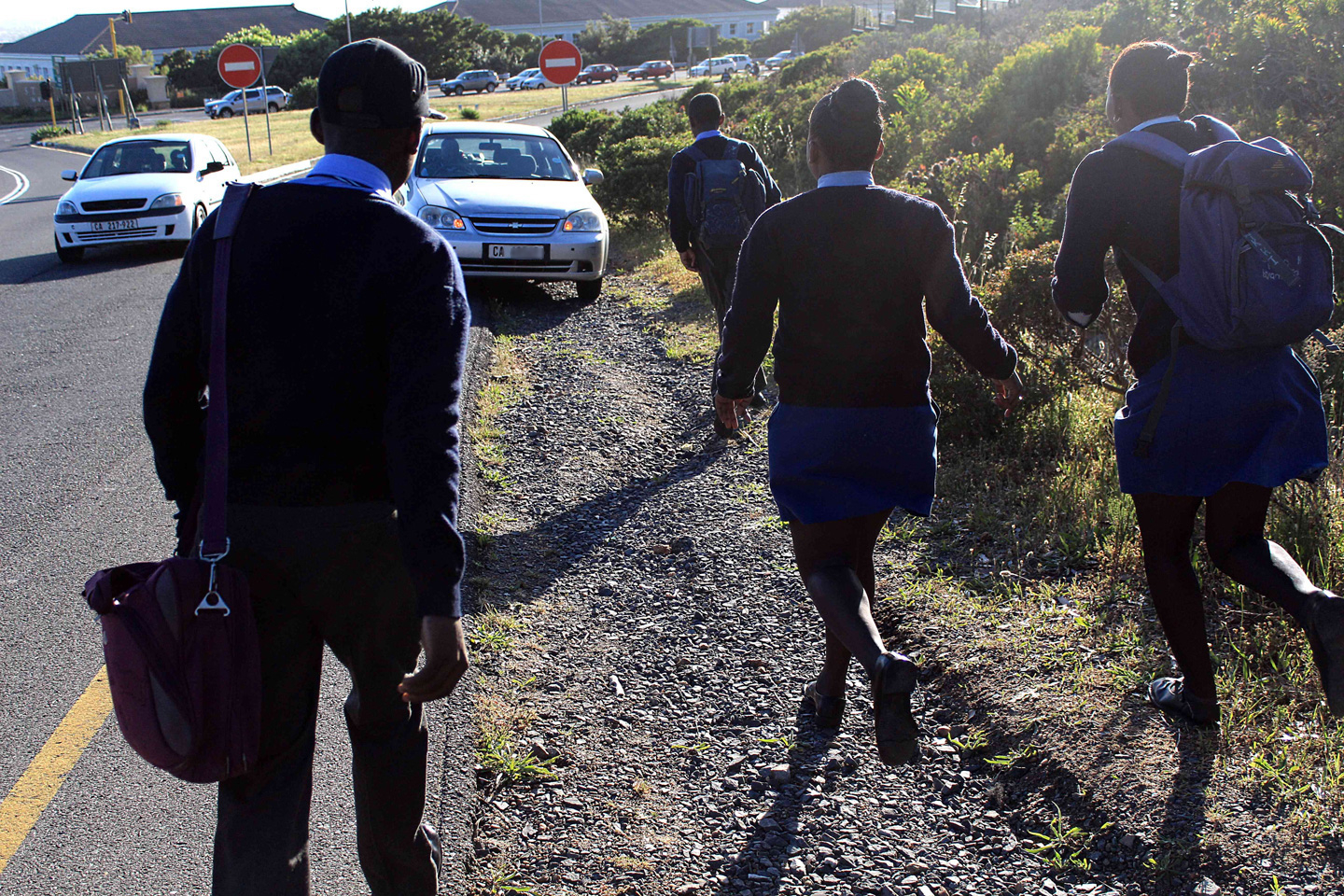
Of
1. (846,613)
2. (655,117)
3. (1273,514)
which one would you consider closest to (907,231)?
(846,613)

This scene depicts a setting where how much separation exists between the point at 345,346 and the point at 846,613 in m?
1.62

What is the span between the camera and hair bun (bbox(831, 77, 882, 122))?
3068mm

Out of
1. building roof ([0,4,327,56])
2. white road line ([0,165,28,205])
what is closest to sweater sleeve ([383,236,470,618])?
white road line ([0,165,28,205])

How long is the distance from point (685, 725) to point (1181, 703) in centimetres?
157

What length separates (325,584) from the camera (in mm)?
2070

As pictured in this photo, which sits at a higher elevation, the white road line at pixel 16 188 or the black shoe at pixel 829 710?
the black shoe at pixel 829 710

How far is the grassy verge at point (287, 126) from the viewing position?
1167 inches

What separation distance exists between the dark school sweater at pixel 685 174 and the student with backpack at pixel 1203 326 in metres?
3.49

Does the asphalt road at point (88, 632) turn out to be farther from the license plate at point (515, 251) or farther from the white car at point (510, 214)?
the license plate at point (515, 251)

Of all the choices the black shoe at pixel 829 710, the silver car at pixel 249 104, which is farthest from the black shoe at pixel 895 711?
the silver car at pixel 249 104

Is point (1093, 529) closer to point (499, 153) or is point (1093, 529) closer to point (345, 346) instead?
point (345, 346)

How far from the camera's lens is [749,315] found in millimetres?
3158

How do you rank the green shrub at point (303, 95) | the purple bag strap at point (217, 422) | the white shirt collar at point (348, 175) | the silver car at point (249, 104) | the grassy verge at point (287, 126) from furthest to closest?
1. the silver car at point (249, 104)
2. the green shrub at point (303, 95)
3. the grassy verge at point (287, 126)
4. the white shirt collar at point (348, 175)
5. the purple bag strap at point (217, 422)

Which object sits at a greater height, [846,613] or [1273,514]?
[846,613]
